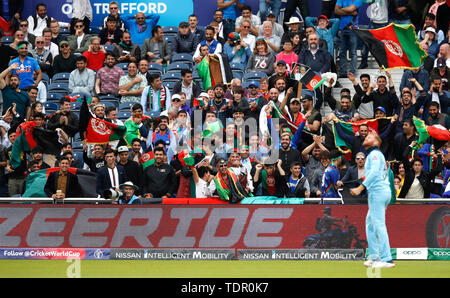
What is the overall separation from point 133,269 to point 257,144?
15.2ft

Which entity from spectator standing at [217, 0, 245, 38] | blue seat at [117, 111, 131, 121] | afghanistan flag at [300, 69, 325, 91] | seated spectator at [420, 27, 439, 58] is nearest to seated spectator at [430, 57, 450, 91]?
seated spectator at [420, 27, 439, 58]

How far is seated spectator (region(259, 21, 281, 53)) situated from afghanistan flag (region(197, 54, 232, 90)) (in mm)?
1919

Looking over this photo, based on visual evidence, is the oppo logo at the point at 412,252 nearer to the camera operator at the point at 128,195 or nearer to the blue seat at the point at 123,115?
the camera operator at the point at 128,195

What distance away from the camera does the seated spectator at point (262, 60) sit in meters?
21.3

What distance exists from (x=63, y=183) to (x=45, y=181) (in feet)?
1.89

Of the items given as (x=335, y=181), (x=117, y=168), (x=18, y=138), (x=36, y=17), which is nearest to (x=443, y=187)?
(x=335, y=181)

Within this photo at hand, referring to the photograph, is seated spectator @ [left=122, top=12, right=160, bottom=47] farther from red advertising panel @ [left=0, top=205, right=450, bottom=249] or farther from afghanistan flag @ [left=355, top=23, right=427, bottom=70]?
red advertising panel @ [left=0, top=205, right=450, bottom=249]

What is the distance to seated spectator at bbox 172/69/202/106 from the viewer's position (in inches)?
797

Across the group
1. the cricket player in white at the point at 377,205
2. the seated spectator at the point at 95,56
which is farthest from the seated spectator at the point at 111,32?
the cricket player in white at the point at 377,205

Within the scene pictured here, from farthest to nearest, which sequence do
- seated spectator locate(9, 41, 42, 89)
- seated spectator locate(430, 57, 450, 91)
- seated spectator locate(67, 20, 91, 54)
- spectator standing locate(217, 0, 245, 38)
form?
1. spectator standing locate(217, 0, 245, 38)
2. seated spectator locate(67, 20, 91, 54)
3. seated spectator locate(9, 41, 42, 89)
4. seated spectator locate(430, 57, 450, 91)

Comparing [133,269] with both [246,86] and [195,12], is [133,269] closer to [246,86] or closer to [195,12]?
[246,86]

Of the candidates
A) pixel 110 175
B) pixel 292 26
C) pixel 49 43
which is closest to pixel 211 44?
pixel 292 26

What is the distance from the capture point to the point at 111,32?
2383 centimetres

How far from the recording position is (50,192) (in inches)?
663
